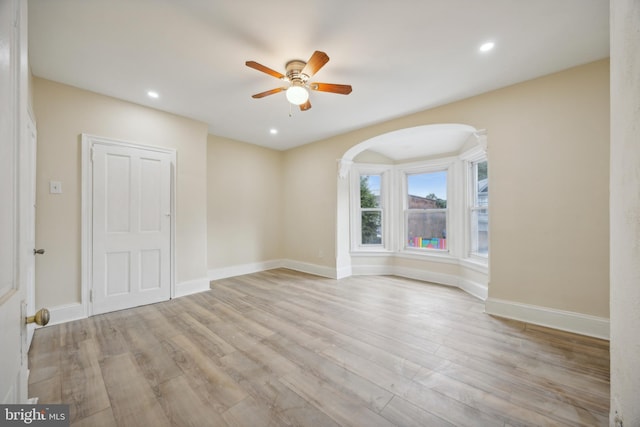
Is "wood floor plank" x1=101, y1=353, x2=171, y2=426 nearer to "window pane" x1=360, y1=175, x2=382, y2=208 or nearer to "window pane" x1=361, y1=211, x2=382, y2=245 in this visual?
"window pane" x1=361, y1=211, x2=382, y2=245

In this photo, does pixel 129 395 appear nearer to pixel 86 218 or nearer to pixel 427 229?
pixel 86 218

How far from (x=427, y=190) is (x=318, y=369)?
3.79m

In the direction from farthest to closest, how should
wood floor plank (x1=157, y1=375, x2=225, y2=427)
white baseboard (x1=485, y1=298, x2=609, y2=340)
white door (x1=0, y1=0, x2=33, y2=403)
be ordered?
white baseboard (x1=485, y1=298, x2=609, y2=340)
wood floor plank (x1=157, y1=375, x2=225, y2=427)
white door (x1=0, y1=0, x2=33, y2=403)

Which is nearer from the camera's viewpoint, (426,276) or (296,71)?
(296,71)

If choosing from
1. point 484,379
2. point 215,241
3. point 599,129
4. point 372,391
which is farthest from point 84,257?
point 599,129

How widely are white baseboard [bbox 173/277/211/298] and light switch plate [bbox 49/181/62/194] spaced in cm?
170

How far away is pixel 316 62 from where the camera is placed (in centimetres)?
198

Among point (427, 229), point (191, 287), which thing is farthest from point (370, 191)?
point (191, 287)

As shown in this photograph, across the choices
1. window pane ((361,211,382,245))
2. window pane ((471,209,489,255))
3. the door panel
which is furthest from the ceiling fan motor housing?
window pane ((471,209,489,255))

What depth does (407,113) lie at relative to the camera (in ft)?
11.4

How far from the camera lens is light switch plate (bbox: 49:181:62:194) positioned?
2.59 metres

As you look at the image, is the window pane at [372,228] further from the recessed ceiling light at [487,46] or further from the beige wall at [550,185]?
the recessed ceiling light at [487,46]

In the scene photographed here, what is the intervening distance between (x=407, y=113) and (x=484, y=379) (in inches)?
124

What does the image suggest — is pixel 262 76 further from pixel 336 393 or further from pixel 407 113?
pixel 336 393
